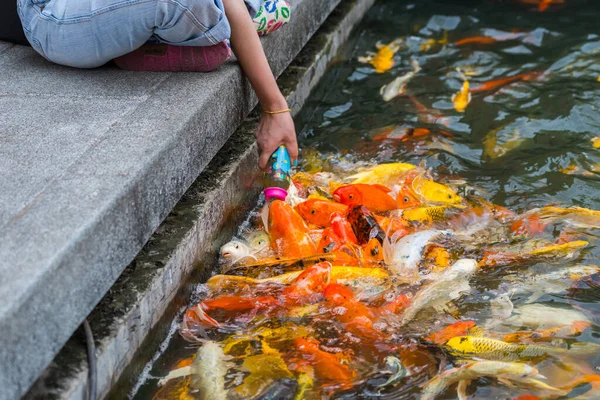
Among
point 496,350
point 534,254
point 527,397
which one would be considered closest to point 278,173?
point 534,254

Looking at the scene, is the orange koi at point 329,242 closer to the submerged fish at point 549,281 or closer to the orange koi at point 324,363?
the orange koi at point 324,363

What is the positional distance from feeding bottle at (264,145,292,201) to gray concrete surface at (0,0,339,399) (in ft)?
0.95

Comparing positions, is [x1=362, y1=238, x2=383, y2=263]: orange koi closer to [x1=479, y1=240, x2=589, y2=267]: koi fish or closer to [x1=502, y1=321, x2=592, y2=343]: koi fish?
[x1=479, y1=240, x2=589, y2=267]: koi fish

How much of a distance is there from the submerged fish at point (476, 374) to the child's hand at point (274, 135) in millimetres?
1531

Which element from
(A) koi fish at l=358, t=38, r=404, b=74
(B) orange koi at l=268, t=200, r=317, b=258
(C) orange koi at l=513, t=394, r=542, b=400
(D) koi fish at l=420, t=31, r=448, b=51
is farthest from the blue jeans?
(D) koi fish at l=420, t=31, r=448, b=51

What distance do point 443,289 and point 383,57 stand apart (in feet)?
11.6

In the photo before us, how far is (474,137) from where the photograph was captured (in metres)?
5.38

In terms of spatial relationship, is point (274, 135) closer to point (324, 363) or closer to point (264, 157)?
point (264, 157)

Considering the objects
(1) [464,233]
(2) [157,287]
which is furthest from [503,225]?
(2) [157,287]

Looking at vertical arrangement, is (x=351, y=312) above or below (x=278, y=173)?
below

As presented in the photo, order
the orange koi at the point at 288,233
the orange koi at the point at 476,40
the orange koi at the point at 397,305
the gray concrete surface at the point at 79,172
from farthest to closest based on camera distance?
the orange koi at the point at 476,40, the orange koi at the point at 288,233, the orange koi at the point at 397,305, the gray concrete surface at the point at 79,172

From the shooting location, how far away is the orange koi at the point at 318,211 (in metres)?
4.18

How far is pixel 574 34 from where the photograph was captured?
6.86 metres

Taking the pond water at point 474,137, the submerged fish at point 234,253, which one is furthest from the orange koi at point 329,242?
the pond water at point 474,137
